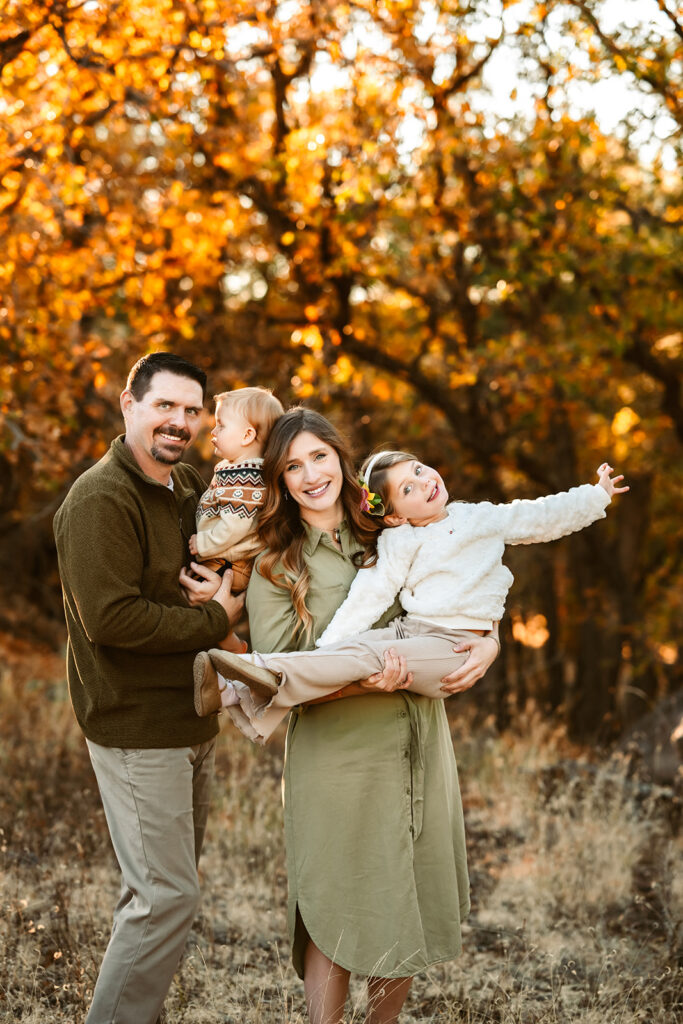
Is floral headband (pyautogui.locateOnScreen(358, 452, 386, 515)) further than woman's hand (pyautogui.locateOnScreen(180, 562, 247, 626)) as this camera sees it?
Yes

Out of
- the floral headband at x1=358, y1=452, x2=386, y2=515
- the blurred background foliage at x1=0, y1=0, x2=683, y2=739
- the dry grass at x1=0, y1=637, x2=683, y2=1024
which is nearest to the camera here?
the floral headband at x1=358, y1=452, x2=386, y2=515

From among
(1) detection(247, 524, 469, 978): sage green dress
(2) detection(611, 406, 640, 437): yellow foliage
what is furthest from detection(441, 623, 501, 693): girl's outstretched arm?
(2) detection(611, 406, 640, 437): yellow foliage

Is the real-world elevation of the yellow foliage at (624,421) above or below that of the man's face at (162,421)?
above

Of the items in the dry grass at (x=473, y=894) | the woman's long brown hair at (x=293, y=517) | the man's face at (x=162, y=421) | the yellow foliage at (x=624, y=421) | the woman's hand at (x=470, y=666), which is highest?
the yellow foliage at (x=624, y=421)

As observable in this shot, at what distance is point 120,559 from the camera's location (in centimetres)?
302

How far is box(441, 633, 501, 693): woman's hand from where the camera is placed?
3.16 m

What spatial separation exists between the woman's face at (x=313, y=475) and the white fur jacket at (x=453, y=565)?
0.23m

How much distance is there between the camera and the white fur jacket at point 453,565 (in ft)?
10.4

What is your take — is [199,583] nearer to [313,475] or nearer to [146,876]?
[313,475]

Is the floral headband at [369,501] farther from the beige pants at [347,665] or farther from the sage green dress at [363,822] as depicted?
the beige pants at [347,665]

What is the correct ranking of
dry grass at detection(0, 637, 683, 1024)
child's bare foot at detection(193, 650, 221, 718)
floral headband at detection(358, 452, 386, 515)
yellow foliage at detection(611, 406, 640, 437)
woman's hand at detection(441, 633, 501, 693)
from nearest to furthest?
child's bare foot at detection(193, 650, 221, 718) → woman's hand at detection(441, 633, 501, 693) → floral headband at detection(358, 452, 386, 515) → dry grass at detection(0, 637, 683, 1024) → yellow foliage at detection(611, 406, 640, 437)

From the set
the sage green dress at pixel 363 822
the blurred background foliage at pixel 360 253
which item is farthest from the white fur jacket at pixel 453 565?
the blurred background foliage at pixel 360 253

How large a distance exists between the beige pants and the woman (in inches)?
2.3

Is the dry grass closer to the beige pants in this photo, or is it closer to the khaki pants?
the khaki pants
